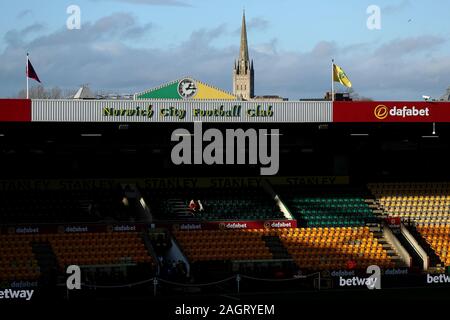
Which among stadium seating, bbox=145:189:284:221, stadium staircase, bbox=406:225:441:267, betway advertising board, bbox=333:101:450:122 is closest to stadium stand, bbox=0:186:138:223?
stadium seating, bbox=145:189:284:221

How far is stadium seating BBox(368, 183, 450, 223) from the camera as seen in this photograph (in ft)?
158

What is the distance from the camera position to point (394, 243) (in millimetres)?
44906

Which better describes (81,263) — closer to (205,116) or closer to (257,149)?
(205,116)

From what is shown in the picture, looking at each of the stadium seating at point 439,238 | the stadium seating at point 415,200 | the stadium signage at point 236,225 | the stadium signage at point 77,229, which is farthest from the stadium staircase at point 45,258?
the stadium seating at point 439,238

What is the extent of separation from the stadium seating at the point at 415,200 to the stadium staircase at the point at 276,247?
736cm

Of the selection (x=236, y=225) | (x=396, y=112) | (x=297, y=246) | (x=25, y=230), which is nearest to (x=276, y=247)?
(x=297, y=246)

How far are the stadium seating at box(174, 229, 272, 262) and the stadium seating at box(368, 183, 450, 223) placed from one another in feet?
27.5

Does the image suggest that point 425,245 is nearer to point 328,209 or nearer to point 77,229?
point 328,209

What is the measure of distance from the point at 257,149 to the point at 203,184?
3481mm

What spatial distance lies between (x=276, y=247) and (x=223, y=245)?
102 inches

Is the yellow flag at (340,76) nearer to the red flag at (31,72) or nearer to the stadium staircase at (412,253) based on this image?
the stadium staircase at (412,253)

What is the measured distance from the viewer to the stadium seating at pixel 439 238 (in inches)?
1748

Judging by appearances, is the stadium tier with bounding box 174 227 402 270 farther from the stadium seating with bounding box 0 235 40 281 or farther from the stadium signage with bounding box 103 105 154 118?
the stadium seating with bounding box 0 235 40 281

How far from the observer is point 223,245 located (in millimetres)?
43094
